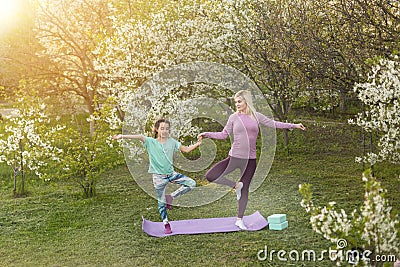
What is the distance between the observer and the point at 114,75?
514 inches

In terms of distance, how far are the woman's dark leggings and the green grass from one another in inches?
18.3

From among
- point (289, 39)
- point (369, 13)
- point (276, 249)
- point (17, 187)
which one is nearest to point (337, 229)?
point (276, 249)

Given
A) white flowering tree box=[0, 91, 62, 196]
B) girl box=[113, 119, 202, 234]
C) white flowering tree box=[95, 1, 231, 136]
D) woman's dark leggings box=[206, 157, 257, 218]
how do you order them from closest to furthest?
woman's dark leggings box=[206, 157, 257, 218], girl box=[113, 119, 202, 234], white flowering tree box=[0, 91, 62, 196], white flowering tree box=[95, 1, 231, 136]

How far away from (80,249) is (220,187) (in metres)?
3.92

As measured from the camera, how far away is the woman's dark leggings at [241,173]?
761 centimetres

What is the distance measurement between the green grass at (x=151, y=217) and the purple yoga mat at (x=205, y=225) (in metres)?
0.15

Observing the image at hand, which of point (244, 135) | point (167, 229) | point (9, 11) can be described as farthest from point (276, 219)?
point (9, 11)

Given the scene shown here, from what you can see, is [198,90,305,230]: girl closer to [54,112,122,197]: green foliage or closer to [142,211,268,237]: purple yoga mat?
[142,211,268,237]: purple yoga mat

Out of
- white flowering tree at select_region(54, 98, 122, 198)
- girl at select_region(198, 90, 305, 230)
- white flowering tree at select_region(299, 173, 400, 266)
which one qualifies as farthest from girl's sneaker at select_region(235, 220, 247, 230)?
white flowering tree at select_region(54, 98, 122, 198)

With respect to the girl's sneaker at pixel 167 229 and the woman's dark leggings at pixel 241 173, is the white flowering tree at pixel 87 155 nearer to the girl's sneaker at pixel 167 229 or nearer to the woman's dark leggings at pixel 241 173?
the girl's sneaker at pixel 167 229

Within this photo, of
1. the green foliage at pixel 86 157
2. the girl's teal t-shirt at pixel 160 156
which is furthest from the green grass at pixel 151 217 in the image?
the girl's teal t-shirt at pixel 160 156

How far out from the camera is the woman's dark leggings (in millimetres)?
7609

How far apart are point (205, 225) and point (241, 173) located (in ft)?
2.96

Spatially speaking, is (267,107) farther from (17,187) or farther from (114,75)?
(17,187)
